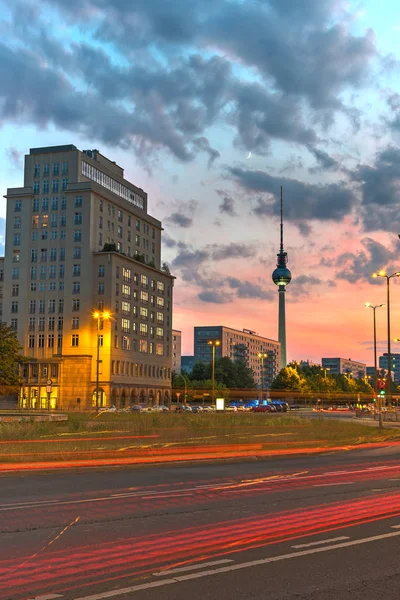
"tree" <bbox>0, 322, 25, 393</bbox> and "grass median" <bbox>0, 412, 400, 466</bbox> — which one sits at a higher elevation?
"tree" <bbox>0, 322, 25, 393</bbox>

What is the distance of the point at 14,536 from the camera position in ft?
33.2

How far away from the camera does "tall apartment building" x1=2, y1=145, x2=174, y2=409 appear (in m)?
109

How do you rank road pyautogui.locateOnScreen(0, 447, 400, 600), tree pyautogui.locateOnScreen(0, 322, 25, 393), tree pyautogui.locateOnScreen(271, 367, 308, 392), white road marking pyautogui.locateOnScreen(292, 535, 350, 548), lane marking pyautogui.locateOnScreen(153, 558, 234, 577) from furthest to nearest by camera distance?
tree pyautogui.locateOnScreen(271, 367, 308, 392) → tree pyautogui.locateOnScreen(0, 322, 25, 393) → white road marking pyautogui.locateOnScreen(292, 535, 350, 548) → lane marking pyautogui.locateOnScreen(153, 558, 234, 577) → road pyautogui.locateOnScreen(0, 447, 400, 600)

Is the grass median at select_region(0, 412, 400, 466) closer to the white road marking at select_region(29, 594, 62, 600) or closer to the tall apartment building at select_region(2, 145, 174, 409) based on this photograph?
the white road marking at select_region(29, 594, 62, 600)

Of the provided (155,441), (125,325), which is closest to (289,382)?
(125,325)

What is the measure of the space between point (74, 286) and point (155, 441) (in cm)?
8692

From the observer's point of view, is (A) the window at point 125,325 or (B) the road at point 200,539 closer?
(B) the road at point 200,539

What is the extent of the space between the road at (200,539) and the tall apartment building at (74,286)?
92.6 metres

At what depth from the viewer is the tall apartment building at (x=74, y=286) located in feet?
359

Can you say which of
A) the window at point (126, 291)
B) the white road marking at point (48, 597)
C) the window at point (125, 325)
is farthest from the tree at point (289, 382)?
the white road marking at point (48, 597)

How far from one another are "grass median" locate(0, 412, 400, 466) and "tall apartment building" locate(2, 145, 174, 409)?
6881cm

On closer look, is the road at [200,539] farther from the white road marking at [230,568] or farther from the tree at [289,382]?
the tree at [289,382]

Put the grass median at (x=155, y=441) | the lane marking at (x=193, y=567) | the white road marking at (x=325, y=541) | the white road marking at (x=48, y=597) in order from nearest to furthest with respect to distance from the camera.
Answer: the white road marking at (x=48, y=597) < the lane marking at (x=193, y=567) < the white road marking at (x=325, y=541) < the grass median at (x=155, y=441)

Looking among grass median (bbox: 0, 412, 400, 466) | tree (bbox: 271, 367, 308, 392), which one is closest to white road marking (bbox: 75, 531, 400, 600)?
grass median (bbox: 0, 412, 400, 466)
